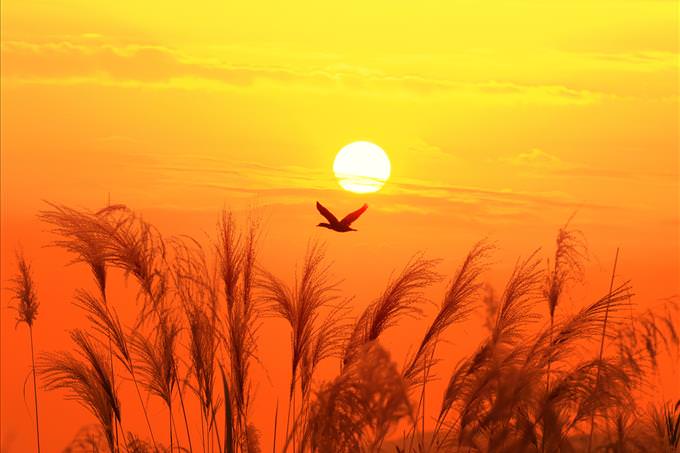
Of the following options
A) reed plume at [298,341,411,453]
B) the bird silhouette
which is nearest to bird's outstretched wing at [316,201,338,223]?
the bird silhouette

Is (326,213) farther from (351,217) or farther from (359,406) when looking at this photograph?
(359,406)

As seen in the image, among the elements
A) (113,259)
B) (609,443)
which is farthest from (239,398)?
(609,443)

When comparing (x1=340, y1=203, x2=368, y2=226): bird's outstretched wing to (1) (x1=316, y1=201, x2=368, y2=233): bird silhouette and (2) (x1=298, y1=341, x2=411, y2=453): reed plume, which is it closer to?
(1) (x1=316, y1=201, x2=368, y2=233): bird silhouette

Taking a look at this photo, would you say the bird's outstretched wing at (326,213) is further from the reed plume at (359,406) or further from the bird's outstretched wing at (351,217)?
the reed plume at (359,406)

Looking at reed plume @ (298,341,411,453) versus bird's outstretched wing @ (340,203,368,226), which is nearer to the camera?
reed plume @ (298,341,411,453)

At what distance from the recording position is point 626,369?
437 centimetres

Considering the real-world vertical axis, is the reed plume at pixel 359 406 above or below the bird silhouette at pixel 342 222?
below

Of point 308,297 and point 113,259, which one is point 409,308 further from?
point 113,259

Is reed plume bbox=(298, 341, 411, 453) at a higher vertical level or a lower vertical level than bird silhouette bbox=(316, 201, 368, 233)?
lower

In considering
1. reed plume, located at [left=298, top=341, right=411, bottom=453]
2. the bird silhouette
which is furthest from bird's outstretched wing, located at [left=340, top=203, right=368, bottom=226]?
reed plume, located at [left=298, top=341, right=411, bottom=453]

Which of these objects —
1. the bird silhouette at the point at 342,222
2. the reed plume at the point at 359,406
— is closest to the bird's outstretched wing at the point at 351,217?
the bird silhouette at the point at 342,222

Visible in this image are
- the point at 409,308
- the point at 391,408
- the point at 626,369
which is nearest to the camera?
the point at 391,408

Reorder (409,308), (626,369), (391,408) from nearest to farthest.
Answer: (391,408) < (626,369) < (409,308)

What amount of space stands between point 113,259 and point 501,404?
2325 mm
